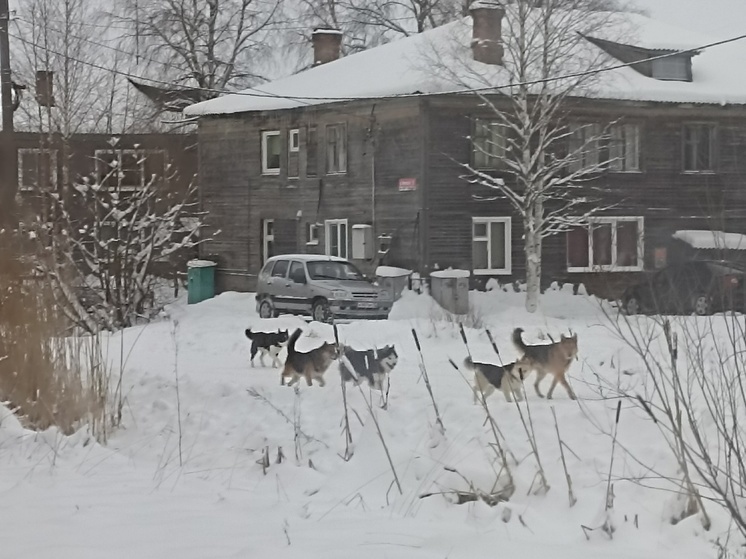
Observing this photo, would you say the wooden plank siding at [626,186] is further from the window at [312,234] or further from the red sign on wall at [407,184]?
the window at [312,234]

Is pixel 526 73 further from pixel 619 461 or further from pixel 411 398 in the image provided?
pixel 619 461

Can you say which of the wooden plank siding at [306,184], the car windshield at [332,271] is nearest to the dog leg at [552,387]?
the car windshield at [332,271]

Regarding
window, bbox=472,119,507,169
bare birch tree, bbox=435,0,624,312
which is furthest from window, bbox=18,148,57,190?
window, bbox=472,119,507,169

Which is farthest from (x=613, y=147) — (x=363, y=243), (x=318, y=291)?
(x=318, y=291)

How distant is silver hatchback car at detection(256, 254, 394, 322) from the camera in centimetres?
2547

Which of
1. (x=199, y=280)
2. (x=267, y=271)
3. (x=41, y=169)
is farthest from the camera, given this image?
(x=199, y=280)

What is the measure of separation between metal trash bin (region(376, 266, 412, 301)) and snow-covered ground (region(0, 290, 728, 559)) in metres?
14.4

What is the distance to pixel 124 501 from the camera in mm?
8836

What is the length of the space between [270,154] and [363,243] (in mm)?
5483

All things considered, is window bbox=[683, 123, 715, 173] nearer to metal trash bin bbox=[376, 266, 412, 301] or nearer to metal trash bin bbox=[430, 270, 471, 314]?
metal trash bin bbox=[430, 270, 471, 314]

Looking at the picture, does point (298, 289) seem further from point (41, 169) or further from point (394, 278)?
point (41, 169)

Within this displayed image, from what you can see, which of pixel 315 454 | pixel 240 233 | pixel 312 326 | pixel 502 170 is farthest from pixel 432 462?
pixel 240 233

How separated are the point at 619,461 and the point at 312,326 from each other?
11.9 m

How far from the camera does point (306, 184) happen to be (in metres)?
34.8
